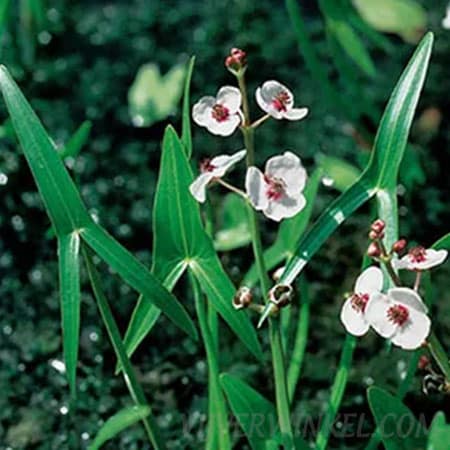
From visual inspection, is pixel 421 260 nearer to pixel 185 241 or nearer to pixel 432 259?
pixel 432 259

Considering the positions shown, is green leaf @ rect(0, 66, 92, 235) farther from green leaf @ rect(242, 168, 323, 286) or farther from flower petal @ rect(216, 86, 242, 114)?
green leaf @ rect(242, 168, 323, 286)

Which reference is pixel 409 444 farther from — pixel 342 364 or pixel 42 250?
pixel 42 250

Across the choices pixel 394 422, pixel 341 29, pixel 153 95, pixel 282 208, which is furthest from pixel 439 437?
pixel 153 95

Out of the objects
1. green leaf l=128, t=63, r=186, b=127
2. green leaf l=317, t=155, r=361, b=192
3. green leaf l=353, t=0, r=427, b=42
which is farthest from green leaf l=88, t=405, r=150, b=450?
green leaf l=353, t=0, r=427, b=42

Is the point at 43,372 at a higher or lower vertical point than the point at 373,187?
lower

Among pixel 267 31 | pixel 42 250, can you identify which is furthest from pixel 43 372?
pixel 267 31
